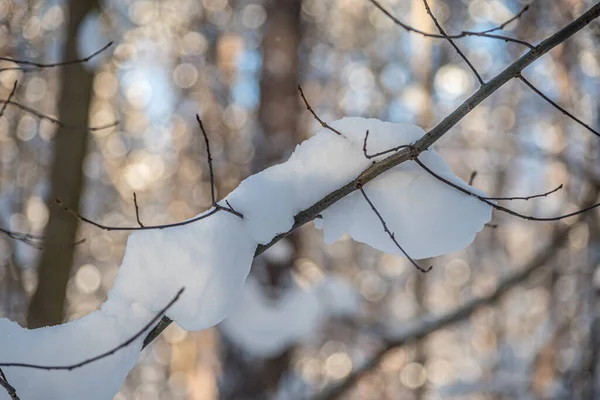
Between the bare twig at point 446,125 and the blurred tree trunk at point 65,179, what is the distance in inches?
84.2

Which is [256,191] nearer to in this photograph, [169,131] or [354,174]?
[354,174]

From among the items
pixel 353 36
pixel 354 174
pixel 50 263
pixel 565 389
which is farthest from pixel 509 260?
pixel 354 174

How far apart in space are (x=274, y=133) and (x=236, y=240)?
102 inches

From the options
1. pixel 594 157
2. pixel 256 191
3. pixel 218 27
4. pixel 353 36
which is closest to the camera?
pixel 256 191

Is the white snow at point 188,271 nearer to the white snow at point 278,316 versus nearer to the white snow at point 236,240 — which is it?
the white snow at point 236,240

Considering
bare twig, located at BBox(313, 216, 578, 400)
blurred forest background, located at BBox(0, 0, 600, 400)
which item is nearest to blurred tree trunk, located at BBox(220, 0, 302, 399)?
blurred forest background, located at BBox(0, 0, 600, 400)

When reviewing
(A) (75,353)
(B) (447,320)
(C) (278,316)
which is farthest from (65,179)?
(B) (447,320)

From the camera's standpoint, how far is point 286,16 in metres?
3.92

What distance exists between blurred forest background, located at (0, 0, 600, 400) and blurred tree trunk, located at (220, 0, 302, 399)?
1 centimetres

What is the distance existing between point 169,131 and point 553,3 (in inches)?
257

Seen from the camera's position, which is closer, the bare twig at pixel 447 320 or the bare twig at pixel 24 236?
the bare twig at pixel 24 236

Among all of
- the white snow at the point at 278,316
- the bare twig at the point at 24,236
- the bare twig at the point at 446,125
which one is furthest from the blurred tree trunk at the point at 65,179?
the bare twig at the point at 446,125

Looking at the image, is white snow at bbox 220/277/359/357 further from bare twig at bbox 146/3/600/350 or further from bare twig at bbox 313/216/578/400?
bare twig at bbox 146/3/600/350

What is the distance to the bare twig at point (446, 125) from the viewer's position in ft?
3.59
